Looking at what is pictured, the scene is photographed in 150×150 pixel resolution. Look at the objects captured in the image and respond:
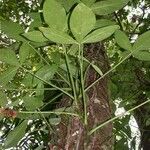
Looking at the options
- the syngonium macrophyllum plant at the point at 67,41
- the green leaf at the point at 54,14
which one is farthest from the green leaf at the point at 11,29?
the green leaf at the point at 54,14

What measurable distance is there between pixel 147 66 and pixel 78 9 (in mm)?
1910

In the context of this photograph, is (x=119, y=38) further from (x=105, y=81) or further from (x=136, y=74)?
(x=136, y=74)

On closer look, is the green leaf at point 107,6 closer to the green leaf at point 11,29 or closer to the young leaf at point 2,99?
the green leaf at point 11,29

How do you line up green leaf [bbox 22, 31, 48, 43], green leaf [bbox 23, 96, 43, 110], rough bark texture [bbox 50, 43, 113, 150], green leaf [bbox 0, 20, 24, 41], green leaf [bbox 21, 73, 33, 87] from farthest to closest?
green leaf [bbox 21, 73, 33, 87], green leaf [bbox 23, 96, 43, 110], green leaf [bbox 0, 20, 24, 41], rough bark texture [bbox 50, 43, 113, 150], green leaf [bbox 22, 31, 48, 43]

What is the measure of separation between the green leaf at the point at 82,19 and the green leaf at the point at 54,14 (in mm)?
64

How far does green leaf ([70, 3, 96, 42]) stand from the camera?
33.1 inches

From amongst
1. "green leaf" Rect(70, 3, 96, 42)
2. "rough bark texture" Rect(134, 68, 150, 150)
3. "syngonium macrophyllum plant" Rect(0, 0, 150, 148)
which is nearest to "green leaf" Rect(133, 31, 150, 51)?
"syngonium macrophyllum plant" Rect(0, 0, 150, 148)

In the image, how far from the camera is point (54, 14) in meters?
0.90

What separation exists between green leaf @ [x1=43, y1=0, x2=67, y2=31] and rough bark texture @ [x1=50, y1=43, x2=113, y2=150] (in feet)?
1.25

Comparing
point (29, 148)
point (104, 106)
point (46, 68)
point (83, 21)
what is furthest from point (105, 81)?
point (29, 148)

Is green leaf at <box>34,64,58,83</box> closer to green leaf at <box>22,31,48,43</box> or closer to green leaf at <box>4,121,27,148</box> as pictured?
green leaf at <box>4,121,27,148</box>

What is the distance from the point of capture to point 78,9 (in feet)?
2.76

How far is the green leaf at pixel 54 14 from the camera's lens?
89cm

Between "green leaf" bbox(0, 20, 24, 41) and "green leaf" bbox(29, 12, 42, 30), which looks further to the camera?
"green leaf" bbox(29, 12, 42, 30)
